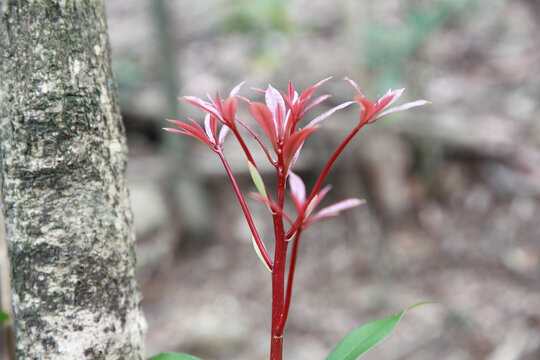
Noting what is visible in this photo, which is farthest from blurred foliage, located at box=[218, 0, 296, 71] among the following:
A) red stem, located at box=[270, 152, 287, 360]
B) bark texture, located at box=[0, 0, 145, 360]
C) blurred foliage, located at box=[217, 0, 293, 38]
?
red stem, located at box=[270, 152, 287, 360]

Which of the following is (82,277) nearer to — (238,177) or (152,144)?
(238,177)

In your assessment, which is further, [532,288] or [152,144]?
[152,144]

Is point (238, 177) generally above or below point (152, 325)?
above

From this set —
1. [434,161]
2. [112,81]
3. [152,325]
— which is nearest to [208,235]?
[152,325]

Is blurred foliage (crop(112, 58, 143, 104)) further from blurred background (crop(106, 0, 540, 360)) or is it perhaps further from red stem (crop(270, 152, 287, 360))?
red stem (crop(270, 152, 287, 360))

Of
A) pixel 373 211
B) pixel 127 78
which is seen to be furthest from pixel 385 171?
pixel 127 78

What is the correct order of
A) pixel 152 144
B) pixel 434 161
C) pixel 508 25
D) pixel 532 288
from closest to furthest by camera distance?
pixel 532 288 < pixel 434 161 < pixel 152 144 < pixel 508 25

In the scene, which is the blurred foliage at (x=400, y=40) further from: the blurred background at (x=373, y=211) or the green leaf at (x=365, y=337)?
the green leaf at (x=365, y=337)

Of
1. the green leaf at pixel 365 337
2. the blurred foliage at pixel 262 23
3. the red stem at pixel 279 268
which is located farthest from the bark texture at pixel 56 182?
the blurred foliage at pixel 262 23
